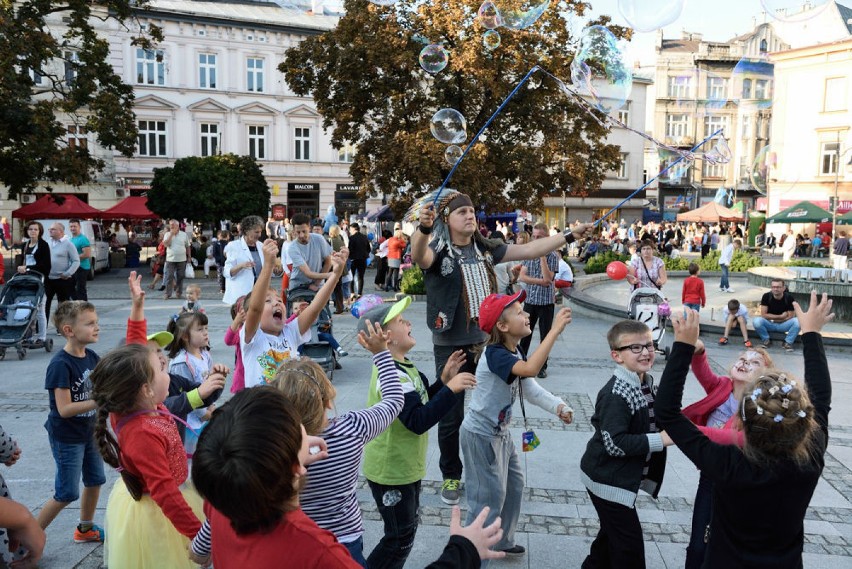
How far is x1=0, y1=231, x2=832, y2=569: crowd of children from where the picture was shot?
6.07 feet

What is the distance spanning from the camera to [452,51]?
18.3 meters

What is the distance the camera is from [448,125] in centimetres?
902

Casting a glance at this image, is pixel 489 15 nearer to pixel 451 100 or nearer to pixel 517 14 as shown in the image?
pixel 517 14

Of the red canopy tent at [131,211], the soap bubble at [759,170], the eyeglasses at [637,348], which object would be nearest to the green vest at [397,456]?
the eyeglasses at [637,348]

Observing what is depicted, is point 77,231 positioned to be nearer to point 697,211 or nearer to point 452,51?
point 452,51

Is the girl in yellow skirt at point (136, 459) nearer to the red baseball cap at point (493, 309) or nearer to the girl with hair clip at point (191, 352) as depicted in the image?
the girl with hair clip at point (191, 352)

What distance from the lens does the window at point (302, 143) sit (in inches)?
1667

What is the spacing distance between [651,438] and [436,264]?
7.03ft

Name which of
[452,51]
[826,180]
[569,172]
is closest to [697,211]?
[826,180]

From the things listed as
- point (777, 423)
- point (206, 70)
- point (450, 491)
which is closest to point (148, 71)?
point (206, 70)

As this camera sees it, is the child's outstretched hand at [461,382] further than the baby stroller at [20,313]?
No

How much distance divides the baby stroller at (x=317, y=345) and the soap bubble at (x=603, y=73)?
3.91 metres

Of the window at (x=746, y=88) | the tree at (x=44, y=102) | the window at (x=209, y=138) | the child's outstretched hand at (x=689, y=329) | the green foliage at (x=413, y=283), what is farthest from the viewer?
the window at (x=209, y=138)

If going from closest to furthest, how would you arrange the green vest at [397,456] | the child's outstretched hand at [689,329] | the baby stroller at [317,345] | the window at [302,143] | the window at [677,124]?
the child's outstretched hand at [689,329]
the green vest at [397,456]
the baby stroller at [317,345]
the window at [302,143]
the window at [677,124]
